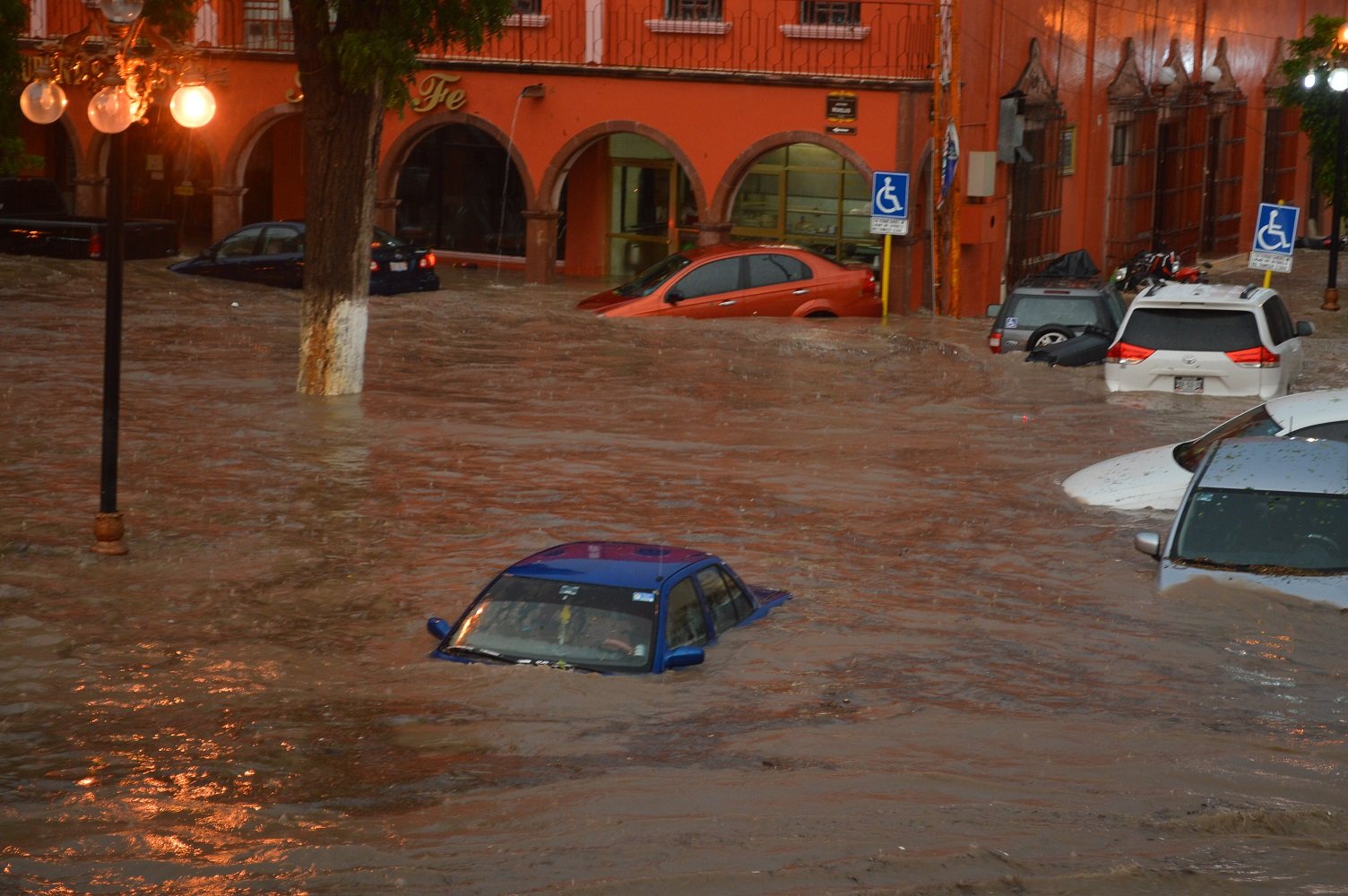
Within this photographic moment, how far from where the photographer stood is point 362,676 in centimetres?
1005

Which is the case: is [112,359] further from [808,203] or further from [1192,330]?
[808,203]

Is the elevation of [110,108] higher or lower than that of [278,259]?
higher

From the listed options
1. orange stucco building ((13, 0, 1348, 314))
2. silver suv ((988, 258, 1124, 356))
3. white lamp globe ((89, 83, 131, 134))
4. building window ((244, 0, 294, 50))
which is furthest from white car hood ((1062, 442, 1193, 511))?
building window ((244, 0, 294, 50))

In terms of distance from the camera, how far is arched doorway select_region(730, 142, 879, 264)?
97.8 feet

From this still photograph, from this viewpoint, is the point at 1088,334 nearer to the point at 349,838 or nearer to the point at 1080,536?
the point at 1080,536

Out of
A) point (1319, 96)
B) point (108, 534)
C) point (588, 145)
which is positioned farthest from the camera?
point (1319, 96)

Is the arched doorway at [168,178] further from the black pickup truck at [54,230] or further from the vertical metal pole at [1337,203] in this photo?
the vertical metal pole at [1337,203]

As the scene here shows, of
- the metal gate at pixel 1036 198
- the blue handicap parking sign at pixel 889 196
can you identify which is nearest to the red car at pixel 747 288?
the blue handicap parking sign at pixel 889 196

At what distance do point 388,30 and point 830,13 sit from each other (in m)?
12.2

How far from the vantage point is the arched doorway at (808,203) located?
29.8 metres

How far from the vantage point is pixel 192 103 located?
1362 cm

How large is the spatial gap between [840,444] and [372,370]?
626cm

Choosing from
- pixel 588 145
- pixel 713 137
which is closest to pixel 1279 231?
pixel 713 137

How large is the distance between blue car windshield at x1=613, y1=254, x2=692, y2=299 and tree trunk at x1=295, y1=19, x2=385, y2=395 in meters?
5.93
